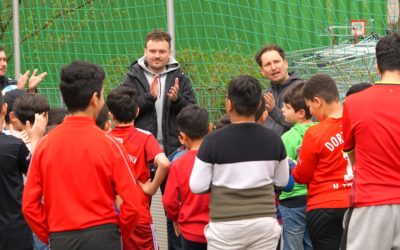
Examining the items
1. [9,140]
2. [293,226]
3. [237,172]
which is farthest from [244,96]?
[293,226]

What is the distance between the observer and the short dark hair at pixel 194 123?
6.36 meters

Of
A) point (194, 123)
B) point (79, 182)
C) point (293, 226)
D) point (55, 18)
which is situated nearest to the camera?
point (79, 182)

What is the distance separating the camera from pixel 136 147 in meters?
6.61

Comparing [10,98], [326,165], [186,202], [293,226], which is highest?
[10,98]

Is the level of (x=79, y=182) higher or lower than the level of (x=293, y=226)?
higher

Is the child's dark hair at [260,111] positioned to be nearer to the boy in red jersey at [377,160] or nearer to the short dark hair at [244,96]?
the short dark hair at [244,96]

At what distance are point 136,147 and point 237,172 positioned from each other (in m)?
1.15

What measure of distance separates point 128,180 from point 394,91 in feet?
5.32

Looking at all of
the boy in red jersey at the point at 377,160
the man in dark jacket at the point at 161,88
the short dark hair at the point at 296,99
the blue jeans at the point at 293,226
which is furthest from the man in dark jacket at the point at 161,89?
the boy in red jersey at the point at 377,160

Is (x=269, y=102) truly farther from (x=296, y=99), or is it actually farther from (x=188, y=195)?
(x=188, y=195)

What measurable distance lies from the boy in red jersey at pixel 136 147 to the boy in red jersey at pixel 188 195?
0.77 feet

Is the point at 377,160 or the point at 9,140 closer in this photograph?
the point at 377,160

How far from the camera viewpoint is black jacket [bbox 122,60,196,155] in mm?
7531

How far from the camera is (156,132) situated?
760 centimetres
